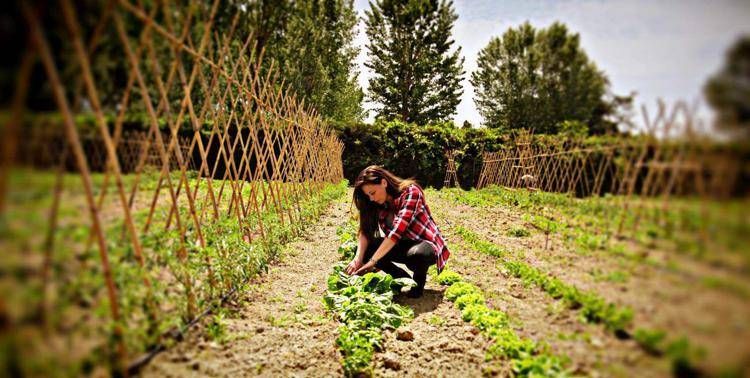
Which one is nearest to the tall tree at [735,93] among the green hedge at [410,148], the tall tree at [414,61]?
the green hedge at [410,148]

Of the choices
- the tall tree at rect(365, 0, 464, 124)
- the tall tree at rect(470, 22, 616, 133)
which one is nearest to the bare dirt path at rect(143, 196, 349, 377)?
the tall tree at rect(470, 22, 616, 133)

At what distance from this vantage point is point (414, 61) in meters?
31.8

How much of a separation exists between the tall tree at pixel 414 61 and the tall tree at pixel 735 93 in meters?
30.5

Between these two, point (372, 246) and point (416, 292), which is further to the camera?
point (372, 246)

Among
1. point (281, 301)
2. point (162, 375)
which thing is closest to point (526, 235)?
point (281, 301)

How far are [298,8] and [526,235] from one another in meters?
19.0

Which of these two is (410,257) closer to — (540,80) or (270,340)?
(270,340)

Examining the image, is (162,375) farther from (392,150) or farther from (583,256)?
(392,150)

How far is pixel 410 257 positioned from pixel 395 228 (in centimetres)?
37

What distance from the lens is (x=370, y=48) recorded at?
31922 mm

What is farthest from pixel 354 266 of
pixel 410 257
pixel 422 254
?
pixel 422 254

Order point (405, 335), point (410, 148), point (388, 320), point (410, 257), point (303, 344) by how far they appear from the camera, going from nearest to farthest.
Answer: point (303, 344), point (405, 335), point (388, 320), point (410, 257), point (410, 148)

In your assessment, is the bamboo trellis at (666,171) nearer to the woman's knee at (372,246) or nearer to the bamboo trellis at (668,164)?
the bamboo trellis at (668,164)

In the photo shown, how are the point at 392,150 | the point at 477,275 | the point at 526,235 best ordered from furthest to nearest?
1. the point at 392,150
2. the point at 526,235
3. the point at 477,275
